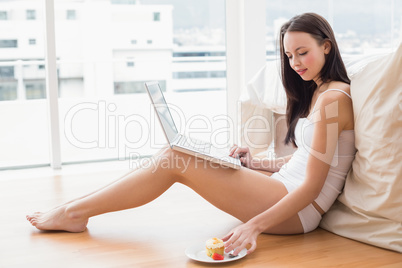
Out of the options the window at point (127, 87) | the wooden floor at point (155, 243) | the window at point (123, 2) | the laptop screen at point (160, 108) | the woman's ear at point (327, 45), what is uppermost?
the window at point (123, 2)

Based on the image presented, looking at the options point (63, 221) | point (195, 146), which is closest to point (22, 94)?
point (63, 221)

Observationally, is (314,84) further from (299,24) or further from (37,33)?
(37,33)

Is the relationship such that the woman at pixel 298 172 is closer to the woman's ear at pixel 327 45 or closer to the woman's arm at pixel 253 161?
the woman's ear at pixel 327 45

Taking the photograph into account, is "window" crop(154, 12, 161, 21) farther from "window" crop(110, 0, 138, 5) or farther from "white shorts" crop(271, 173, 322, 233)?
"white shorts" crop(271, 173, 322, 233)

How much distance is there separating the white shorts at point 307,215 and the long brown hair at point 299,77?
23cm

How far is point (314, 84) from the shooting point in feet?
7.02

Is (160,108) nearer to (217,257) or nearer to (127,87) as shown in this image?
(217,257)

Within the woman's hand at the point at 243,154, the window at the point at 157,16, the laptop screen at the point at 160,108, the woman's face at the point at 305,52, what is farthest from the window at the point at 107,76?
the woman's face at the point at 305,52

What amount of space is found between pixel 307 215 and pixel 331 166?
0.21 meters

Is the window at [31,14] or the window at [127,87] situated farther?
the window at [127,87]

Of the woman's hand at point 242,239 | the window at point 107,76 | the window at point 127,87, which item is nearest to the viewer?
the woman's hand at point 242,239

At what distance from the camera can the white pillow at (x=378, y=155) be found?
1831mm

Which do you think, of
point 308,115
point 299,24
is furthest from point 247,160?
point 299,24

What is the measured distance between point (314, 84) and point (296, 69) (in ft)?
0.54
